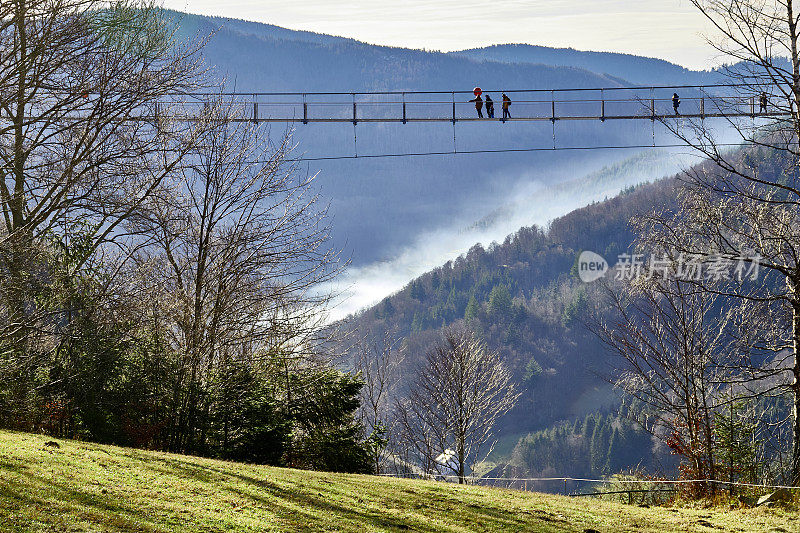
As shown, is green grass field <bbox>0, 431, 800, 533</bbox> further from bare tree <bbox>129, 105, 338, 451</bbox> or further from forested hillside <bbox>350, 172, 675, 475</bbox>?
forested hillside <bbox>350, 172, 675, 475</bbox>

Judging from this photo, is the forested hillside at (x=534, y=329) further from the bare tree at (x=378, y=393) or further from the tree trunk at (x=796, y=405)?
the tree trunk at (x=796, y=405)

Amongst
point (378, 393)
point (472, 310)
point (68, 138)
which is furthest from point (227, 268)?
point (472, 310)

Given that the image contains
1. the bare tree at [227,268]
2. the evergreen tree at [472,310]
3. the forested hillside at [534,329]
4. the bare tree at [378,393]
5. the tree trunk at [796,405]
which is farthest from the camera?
the evergreen tree at [472,310]

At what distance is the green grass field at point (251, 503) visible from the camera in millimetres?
8367

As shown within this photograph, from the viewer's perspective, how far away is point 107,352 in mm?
18422

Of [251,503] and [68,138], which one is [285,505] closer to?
[251,503]

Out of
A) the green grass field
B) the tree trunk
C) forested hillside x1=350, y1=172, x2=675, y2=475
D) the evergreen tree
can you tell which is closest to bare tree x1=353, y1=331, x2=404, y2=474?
the green grass field

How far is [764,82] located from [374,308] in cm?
16803

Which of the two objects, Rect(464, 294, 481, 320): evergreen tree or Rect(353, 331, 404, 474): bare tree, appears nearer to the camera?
Rect(353, 331, 404, 474): bare tree

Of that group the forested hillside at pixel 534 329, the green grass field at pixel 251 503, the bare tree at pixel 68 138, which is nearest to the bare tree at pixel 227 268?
the bare tree at pixel 68 138

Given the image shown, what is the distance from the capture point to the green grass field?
329 inches

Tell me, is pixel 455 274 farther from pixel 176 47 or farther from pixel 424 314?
pixel 176 47

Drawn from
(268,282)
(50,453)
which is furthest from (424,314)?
(50,453)

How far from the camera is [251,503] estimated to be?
1021 cm
